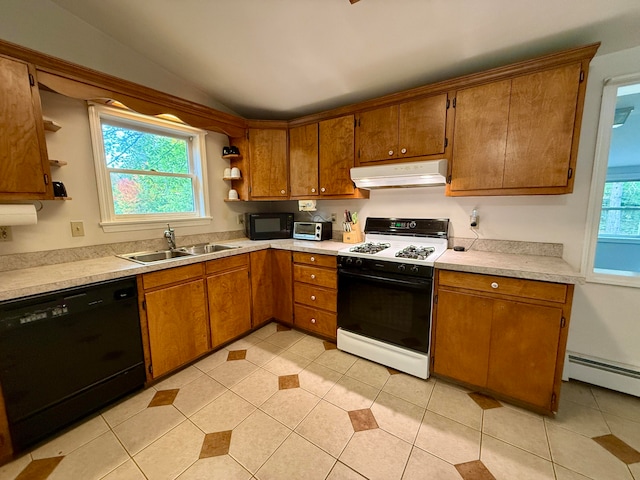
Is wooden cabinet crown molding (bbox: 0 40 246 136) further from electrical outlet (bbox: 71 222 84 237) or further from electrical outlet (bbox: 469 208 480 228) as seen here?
electrical outlet (bbox: 469 208 480 228)

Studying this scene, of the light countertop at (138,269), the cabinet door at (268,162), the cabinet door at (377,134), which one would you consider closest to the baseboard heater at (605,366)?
the light countertop at (138,269)

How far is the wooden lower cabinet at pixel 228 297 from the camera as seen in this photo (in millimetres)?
2229

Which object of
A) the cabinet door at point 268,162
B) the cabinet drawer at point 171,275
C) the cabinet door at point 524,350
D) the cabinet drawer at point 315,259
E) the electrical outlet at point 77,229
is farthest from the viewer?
the cabinet door at point 268,162

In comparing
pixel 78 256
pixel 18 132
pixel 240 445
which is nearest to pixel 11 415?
pixel 78 256

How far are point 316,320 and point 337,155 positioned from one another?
1651mm

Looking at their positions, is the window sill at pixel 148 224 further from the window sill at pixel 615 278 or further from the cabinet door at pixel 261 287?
the window sill at pixel 615 278

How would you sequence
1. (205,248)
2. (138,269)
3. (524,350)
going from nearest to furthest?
1. (524,350)
2. (138,269)
3. (205,248)

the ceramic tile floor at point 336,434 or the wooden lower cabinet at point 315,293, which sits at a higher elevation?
the wooden lower cabinet at point 315,293

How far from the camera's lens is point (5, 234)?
163cm

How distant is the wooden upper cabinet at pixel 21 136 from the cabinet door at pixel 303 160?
74.6 inches

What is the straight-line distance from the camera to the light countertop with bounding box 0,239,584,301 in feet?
4.53

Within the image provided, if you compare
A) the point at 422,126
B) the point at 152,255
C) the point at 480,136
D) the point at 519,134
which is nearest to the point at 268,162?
the point at 152,255

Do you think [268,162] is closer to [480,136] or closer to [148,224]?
[148,224]

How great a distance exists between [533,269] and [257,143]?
2643 millimetres
